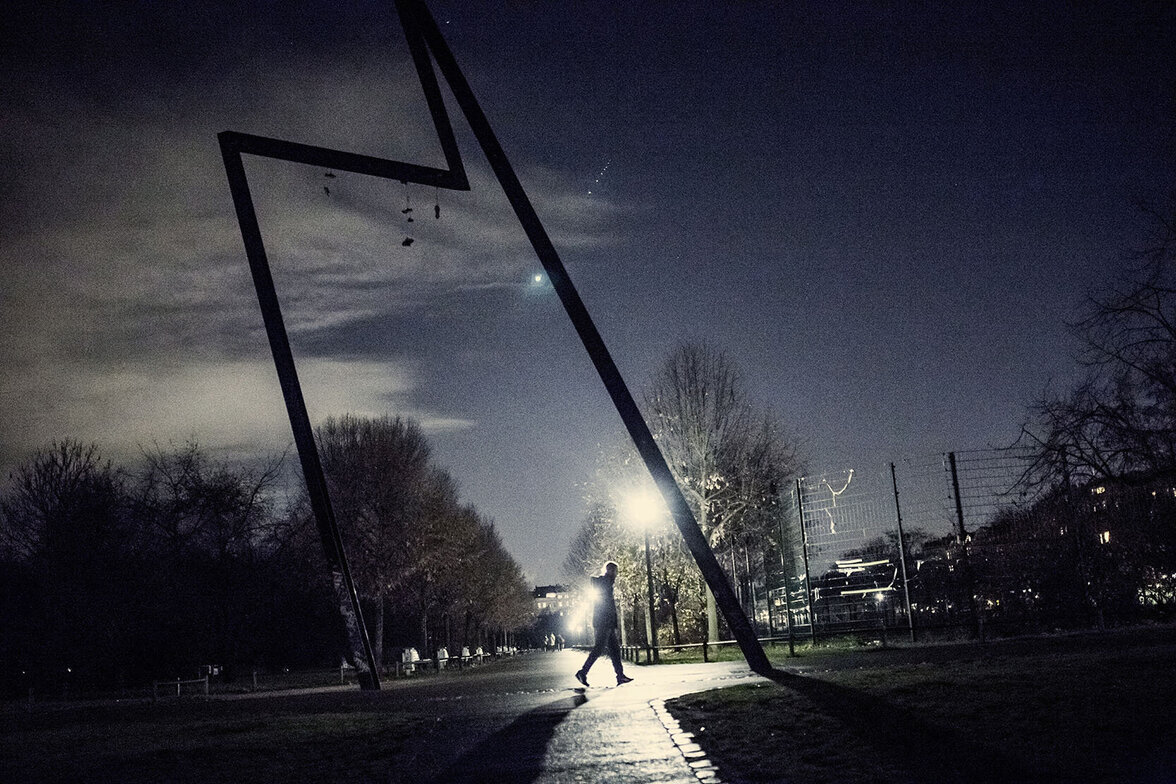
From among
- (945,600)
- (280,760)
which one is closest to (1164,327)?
(945,600)

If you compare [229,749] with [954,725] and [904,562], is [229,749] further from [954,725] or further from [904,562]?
[904,562]

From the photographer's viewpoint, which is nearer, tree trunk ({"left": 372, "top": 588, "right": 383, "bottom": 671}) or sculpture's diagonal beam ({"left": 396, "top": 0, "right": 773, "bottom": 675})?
sculpture's diagonal beam ({"left": 396, "top": 0, "right": 773, "bottom": 675})

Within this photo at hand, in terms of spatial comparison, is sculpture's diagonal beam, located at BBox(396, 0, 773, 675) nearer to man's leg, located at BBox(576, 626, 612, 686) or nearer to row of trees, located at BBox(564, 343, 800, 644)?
man's leg, located at BBox(576, 626, 612, 686)

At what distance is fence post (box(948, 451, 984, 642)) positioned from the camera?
18.4 metres

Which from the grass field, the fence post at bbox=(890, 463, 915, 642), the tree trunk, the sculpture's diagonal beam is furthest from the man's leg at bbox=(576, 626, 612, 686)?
the tree trunk

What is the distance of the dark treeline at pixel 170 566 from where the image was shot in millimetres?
35844

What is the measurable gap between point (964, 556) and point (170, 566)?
101ft

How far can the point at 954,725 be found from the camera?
5.83 m

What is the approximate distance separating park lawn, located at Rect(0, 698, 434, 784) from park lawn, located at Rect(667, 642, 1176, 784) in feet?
7.44

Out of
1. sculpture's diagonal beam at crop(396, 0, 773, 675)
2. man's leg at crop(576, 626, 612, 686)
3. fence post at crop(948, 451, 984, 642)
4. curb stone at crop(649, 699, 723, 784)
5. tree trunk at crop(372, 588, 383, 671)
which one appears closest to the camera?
curb stone at crop(649, 699, 723, 784)

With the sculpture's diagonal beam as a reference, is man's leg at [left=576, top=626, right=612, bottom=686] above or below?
below

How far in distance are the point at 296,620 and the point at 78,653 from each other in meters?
14.2

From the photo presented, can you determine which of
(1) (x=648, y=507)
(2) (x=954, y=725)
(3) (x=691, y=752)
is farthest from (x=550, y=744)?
(1) (x=648, y=507)

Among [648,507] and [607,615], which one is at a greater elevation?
[648,507]
